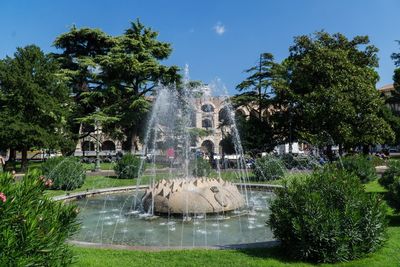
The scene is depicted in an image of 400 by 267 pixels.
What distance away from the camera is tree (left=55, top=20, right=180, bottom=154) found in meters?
33.4

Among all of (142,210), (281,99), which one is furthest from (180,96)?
(142,210)

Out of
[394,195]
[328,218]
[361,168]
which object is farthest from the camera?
[361,168]

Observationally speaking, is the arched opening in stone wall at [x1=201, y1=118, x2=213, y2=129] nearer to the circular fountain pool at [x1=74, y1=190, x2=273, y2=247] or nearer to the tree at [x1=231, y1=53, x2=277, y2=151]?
the tree at [x1=231, y1=53, x2=277, y2=151]

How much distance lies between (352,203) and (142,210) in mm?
6740

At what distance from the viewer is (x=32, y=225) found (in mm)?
3631

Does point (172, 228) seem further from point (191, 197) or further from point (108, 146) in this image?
point (108, 146)

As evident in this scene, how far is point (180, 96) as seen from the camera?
37.0 m

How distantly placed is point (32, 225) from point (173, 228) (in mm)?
6501

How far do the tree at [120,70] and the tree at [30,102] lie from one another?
4.72 meters

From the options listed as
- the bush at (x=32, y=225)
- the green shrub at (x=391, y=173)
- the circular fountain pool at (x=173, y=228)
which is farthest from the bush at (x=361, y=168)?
the bush at (x=32, y=225)

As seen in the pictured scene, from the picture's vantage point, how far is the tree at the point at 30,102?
26656mm

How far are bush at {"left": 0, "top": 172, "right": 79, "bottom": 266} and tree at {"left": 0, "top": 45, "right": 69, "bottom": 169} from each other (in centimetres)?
2353

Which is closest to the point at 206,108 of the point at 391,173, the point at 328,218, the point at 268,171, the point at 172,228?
the point at 268,171

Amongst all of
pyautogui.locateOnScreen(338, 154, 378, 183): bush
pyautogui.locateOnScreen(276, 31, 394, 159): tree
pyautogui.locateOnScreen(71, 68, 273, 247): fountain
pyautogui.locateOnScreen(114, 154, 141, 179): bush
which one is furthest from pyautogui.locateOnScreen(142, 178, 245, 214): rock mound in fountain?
pyautogui.locateOnScreen(276, 31, 394, 159): tree
